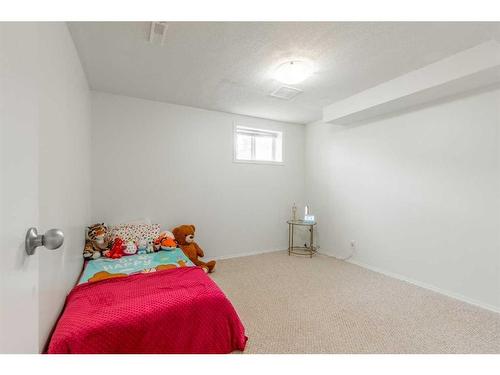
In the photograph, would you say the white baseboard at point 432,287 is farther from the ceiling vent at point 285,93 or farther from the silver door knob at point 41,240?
the silver door knob at point 41,240

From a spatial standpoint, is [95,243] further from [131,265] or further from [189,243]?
[189,243]

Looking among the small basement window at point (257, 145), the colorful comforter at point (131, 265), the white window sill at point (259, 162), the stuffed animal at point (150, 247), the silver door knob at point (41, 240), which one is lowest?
the colorful comforter at point (131, 265)

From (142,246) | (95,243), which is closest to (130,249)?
(142,246)

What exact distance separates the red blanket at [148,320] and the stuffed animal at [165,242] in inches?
38.2

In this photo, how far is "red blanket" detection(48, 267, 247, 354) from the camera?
1.28m

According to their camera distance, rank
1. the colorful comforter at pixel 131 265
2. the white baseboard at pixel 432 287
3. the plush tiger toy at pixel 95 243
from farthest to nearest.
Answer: the plush tiger toy at pixel 95 243 < the white baseboard at pixel 432 287 < the colorful comforter at pixel 131 265

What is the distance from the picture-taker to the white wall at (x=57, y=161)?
1169mm

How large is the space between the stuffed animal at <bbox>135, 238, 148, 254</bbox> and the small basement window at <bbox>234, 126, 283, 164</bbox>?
1.80 metres

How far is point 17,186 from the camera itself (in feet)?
1.86

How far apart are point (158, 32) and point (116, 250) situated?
7.20 feet

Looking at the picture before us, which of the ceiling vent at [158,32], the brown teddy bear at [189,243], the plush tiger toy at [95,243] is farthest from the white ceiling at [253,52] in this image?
the brown teddy bear at [189,243]

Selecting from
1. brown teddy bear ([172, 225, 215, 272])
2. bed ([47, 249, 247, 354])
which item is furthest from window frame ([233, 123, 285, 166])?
bed ([47, 249, 247, 354])

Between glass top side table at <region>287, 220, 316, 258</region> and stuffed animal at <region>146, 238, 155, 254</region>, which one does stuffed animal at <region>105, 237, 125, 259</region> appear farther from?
glass top side table at <region>287, 220, 316, 258</region>
